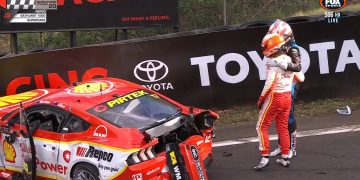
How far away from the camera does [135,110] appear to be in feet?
19.8

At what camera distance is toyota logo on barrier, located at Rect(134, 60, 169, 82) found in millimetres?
9758

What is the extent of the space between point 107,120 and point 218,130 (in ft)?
11.7

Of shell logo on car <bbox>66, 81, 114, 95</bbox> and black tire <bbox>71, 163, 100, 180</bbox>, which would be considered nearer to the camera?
black tire <bbox>71, 163, 100, 180</bbox>

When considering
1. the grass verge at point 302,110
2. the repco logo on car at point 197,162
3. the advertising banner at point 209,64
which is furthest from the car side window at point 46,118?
the grass verge at point 302,110

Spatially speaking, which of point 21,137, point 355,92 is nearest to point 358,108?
point 355,92

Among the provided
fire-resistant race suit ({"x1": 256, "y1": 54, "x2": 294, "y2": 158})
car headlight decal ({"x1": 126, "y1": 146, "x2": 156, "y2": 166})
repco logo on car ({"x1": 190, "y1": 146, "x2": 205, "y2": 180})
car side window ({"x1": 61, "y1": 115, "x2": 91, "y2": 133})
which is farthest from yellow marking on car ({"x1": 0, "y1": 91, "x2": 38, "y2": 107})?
fire-resistant race suit ({"x1": 256, "y1": 54, "x2": 294, "y2": 158})

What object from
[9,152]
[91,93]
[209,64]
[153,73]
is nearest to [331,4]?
[209,64]

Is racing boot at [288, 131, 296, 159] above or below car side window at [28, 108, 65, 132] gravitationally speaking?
below

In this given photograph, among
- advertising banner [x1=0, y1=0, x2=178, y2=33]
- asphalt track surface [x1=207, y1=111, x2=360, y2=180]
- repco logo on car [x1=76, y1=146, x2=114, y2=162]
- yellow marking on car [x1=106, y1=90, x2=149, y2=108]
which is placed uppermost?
advertising banner [x1=0, y1=0, x2=178, y2=33]

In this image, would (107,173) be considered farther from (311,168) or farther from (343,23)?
(343,23)

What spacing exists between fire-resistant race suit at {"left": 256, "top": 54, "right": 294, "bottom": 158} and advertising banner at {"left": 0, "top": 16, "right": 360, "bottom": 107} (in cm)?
314

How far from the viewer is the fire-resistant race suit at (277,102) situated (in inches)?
251

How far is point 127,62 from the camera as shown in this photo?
32.2 ft
